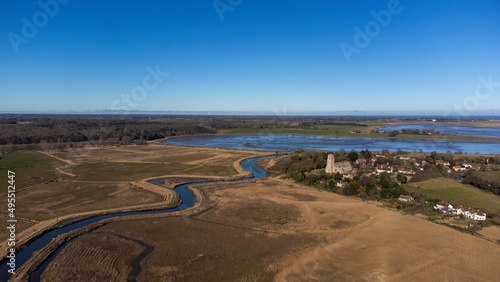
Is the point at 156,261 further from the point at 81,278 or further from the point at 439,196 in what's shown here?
the point at 439,196

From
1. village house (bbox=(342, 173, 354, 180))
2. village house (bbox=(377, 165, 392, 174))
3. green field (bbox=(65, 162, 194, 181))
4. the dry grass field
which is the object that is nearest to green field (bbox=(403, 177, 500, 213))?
village house (bbox=(377, 165, 392, 174))

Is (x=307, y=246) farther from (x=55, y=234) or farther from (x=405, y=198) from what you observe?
(x=55, y=234)

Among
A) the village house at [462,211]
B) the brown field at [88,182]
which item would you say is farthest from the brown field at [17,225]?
the village house at [462,211]

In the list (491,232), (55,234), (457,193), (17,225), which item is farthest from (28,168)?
(457,193)

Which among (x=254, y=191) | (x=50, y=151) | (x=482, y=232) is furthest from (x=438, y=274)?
(x=50, y=151)

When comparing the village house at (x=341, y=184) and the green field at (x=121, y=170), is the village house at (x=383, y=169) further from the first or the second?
the green field at (x=121, y=170)
